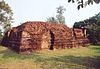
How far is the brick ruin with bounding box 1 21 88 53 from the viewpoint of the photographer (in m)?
19.0

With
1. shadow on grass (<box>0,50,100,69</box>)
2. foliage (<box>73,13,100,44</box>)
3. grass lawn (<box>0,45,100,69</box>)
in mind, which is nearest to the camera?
grass lawn (<box>0,45,100,69</box>)

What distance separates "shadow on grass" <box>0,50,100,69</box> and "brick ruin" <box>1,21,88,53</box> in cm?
139

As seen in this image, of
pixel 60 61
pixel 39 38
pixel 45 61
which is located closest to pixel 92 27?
pixel 39 38

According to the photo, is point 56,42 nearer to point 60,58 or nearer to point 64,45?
point 64,45

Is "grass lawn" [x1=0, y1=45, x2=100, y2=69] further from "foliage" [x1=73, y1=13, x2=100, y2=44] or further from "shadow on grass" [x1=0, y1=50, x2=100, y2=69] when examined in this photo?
"foliage" [x1=73, y1=13, x2=100, y2=44]

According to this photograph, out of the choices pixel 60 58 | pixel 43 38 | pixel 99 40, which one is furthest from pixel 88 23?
pixel 60 58

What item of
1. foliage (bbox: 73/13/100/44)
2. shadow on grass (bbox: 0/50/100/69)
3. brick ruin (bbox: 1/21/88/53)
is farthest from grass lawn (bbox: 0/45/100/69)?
foliage (bbox: 73/13/100/44)

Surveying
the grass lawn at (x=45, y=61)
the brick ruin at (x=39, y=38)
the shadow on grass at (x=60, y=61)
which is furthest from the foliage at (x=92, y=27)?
the shadow on grass at (x=60, y=61)

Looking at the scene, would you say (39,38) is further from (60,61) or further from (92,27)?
(92,27)

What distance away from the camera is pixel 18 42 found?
1894 centimetres

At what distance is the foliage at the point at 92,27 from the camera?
27578mm

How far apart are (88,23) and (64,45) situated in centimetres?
1051

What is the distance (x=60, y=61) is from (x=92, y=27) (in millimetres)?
13795

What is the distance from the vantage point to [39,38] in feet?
64.0
